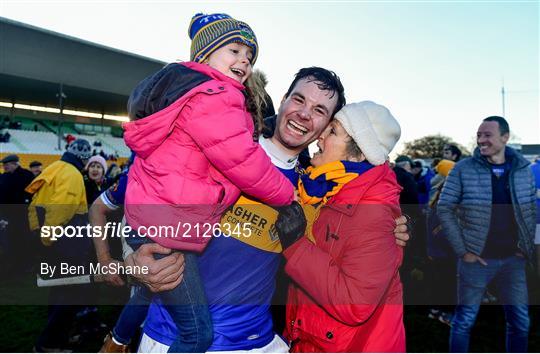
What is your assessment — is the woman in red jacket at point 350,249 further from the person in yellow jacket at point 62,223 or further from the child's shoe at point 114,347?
the person in yellow jacket at point 62,223

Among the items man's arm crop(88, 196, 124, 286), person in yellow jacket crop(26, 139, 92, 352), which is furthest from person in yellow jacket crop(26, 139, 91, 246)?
man's arm crop(88, 196, 124, 286)

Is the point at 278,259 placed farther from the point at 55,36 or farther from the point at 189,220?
the point at 55,36

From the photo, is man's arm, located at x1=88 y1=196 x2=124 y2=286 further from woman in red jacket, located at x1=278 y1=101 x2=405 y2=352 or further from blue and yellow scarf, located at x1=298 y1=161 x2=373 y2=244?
blue and yellow scarf, located at x1=298 y1=161 x2=373 y2=244

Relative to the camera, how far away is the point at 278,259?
6.70 ft

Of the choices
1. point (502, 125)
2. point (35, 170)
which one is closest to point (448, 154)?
point (502, 125)

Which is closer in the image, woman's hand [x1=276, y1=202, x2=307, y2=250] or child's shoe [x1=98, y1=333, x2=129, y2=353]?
woman's hand [x1=276, y1=202, x2=307, y2=250]

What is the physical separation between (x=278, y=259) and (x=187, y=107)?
2.83ft

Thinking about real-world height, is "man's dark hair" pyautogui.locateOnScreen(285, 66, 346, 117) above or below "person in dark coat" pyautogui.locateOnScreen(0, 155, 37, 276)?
above

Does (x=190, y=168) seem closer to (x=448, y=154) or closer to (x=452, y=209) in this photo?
(x=452, y=209)

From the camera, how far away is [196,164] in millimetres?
1823

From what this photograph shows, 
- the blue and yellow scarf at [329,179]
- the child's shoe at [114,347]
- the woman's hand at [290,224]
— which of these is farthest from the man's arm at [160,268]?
the child's shoe at [114,347]

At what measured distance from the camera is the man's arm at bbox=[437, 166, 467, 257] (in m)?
4.10

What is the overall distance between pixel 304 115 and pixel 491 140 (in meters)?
2.71

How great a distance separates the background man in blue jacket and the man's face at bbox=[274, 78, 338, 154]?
2.51 meters
